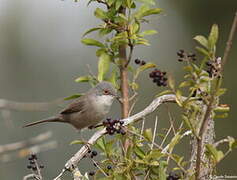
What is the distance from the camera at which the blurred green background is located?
28.9ft

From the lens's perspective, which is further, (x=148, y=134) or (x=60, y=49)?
(x=60, y=49)

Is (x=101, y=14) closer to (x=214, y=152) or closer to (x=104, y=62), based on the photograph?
(x=104, y=62)

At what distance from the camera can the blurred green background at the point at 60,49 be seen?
880 centimetres

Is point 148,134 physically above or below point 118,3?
below

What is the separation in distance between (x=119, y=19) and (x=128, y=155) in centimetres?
93

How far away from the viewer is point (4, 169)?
831 cm

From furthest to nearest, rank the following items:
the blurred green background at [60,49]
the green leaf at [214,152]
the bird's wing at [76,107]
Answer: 1. the blurred green background at [60,49]
2. the bird's wing at [76,107]
3. the green leaf at [214,152]

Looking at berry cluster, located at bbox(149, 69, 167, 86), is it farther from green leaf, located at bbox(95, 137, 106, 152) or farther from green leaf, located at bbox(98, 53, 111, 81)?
green leaf, located at bbox(98, 53, 111, 81)

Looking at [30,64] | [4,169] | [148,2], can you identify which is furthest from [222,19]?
[148,2]

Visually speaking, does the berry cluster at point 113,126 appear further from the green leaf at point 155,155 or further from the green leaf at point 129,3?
the green leaf at point 129,3

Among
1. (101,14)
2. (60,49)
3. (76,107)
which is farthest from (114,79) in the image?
(60,49)

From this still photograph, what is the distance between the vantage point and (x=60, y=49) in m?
10.3

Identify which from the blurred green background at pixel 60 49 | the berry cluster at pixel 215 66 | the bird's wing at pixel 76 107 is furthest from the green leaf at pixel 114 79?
the blurred green background at pixel 60 49

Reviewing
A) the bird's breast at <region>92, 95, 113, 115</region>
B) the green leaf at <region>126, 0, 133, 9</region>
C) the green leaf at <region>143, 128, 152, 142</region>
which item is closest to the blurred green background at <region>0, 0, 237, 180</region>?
the bird's breast at <region>92, 95, 113, 115</region>
